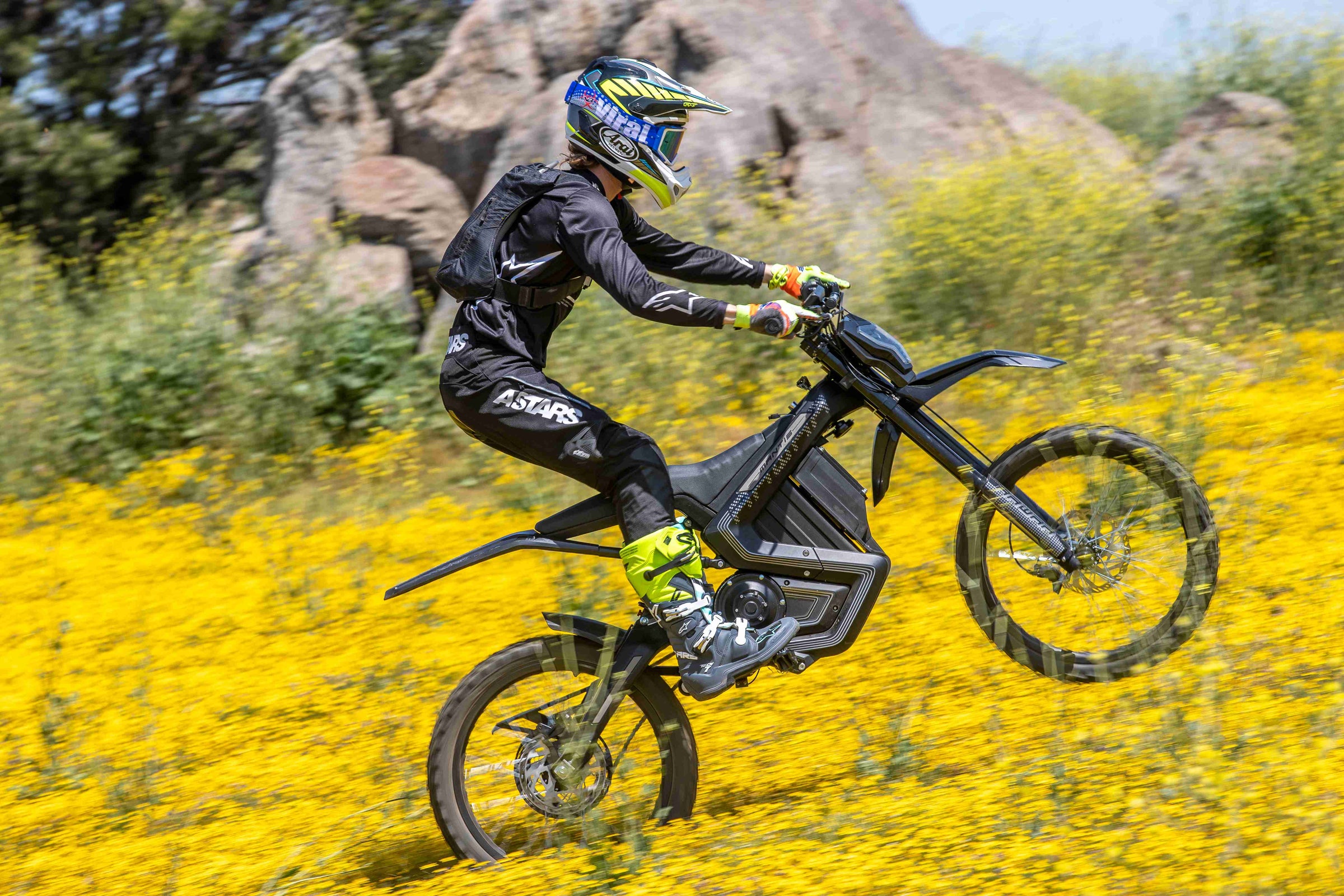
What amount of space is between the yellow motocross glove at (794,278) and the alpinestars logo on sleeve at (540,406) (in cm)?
80

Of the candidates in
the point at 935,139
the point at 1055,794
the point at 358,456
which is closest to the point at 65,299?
the point at 358,456

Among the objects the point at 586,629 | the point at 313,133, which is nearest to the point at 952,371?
the point at 586,629

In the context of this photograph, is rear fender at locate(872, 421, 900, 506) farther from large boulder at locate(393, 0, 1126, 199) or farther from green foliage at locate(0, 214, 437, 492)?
large boulder at locate(393, 0, 1126, 199)

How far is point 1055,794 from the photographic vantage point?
3.69 m

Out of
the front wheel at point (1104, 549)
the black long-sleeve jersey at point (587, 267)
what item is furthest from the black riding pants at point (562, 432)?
the front wheel at point (1104, 549)

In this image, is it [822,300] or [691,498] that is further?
[691,498]

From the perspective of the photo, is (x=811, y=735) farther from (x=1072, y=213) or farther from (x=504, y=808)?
(x=1072, y=213)

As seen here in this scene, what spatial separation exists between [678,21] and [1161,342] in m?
6.70

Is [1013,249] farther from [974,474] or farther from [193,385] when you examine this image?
[193,385]

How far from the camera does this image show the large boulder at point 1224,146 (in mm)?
10922

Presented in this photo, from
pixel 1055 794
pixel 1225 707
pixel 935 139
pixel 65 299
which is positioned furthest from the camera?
pixel 65 299

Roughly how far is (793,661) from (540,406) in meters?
Result: 1.15

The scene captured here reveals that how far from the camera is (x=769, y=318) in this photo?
12.8ft

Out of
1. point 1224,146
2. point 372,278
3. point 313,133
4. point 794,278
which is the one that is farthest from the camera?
point 313,133
